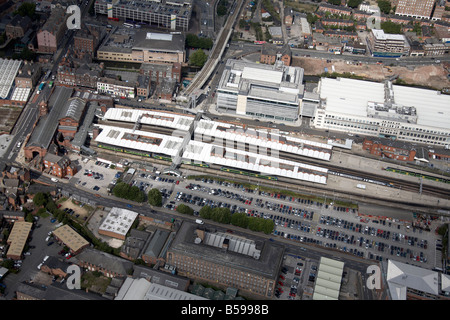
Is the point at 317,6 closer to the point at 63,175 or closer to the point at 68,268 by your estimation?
the point at 63,175

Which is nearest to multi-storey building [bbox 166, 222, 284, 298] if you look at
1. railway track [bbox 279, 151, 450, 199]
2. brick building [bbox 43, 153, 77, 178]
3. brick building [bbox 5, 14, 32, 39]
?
brick building [bbox 43, 153, 77, 178]

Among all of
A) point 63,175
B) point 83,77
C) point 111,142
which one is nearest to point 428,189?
point 111,142

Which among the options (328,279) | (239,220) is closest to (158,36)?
(239,220)

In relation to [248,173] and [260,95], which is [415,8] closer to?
[260,95]

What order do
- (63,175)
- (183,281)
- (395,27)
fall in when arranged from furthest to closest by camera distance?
(395,27) → (63,175) → (183,281)

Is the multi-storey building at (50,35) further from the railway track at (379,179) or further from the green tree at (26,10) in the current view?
the railway track at (379,179)
